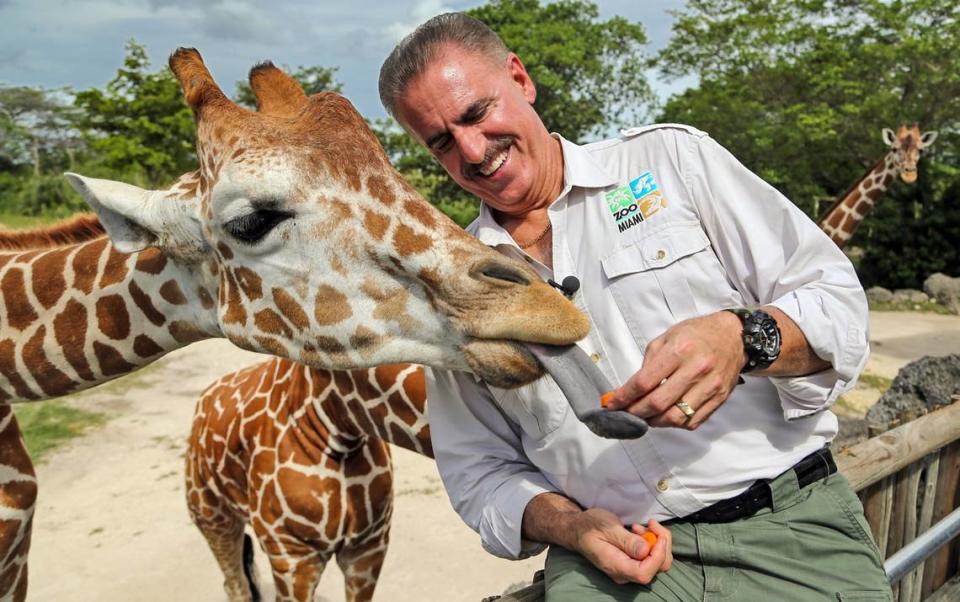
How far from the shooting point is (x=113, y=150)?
2292cm

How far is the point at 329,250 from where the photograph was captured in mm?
1711

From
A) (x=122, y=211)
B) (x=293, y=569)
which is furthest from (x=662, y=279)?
(x=293, y=569)

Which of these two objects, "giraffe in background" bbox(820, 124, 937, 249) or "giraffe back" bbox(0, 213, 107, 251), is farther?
"giraffe in background" bbox(820, 124, 937, 249)

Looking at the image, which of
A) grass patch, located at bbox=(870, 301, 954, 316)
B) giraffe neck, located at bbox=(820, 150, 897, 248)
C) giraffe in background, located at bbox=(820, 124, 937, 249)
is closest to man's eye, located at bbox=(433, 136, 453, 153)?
giraffe in background, located at bbox=(820, 124, 937, 249)

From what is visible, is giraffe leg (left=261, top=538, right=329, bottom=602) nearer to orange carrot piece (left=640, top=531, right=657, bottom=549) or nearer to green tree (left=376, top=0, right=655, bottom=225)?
orange carrot piece (left=640, top=531, right=657, bottom=549)

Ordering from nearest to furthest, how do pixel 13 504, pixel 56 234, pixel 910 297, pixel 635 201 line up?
pixel 635 201
pixel 13 504
pixel 56 234
pixel 910 297

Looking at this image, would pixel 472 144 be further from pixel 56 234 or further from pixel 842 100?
pixel 842 100

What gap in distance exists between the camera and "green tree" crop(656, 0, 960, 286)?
15.3m

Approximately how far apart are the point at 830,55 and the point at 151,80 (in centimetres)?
2022

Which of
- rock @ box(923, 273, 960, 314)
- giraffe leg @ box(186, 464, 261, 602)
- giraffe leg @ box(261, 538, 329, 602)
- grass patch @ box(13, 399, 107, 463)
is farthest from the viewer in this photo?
rock @ box(923, 273, 960, 314)

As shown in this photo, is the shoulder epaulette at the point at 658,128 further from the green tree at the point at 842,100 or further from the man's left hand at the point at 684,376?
the green tree at the point at 842,100

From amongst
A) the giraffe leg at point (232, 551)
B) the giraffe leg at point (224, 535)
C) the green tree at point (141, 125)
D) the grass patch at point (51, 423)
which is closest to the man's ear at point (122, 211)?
the giraffe leg at point (224, 535)

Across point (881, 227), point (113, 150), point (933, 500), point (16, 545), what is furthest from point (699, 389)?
point (113, 150)

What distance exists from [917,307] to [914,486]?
13411mm
